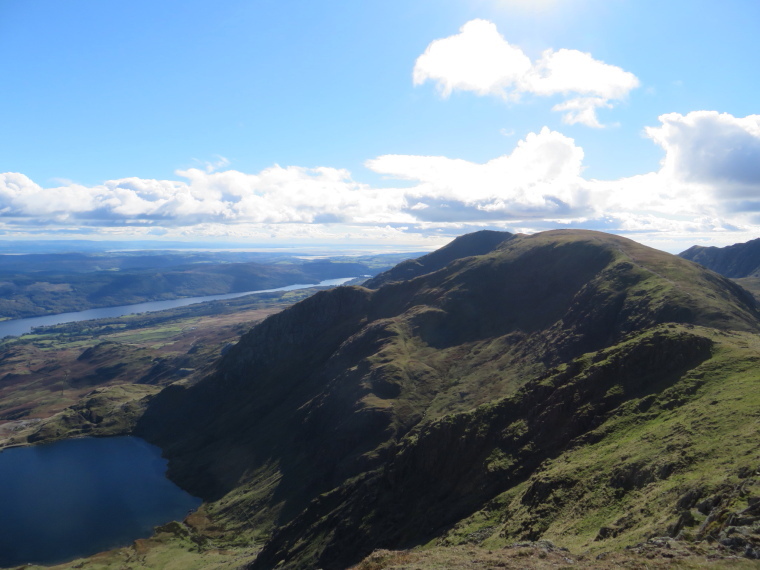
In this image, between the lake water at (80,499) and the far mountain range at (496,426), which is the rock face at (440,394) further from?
the lake water at (80,499)

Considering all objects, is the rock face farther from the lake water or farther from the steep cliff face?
the lake water

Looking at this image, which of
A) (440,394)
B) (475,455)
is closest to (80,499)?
(440,394)

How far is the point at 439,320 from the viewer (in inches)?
6570

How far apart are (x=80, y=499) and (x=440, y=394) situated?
11144 cm

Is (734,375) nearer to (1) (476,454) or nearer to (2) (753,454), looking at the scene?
(2) (753,454)

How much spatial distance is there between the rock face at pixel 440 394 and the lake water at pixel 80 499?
9.31 meters

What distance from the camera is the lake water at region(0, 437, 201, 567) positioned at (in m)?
112

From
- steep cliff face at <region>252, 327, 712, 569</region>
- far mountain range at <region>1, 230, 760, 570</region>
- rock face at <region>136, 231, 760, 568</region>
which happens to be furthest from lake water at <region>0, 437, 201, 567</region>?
steep cliff face at <region>252, 327, 712, 569</region>

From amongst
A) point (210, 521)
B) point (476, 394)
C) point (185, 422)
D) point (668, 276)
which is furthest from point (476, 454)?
point (185, 422)

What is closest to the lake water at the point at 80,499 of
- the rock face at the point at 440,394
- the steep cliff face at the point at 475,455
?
the rock face at the point at 440,394

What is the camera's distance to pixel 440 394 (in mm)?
127875

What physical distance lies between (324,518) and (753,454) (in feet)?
220

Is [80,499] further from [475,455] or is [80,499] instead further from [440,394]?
[475,455]

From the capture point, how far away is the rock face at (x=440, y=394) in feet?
232
